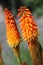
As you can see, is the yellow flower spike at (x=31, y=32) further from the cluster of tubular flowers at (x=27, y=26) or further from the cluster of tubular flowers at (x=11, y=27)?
the cluster of tubular flowers at (x=11, y=27)

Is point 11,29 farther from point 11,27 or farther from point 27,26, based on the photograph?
point 27,26

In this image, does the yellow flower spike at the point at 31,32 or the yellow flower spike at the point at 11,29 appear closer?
the yellow flower spike at the point at 31,32

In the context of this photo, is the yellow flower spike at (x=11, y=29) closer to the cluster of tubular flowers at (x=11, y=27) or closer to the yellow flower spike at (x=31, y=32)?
the cluster of tubular flowers at (x=11, y=27)

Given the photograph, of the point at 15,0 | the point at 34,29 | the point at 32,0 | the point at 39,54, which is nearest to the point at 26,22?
the point at 34,29

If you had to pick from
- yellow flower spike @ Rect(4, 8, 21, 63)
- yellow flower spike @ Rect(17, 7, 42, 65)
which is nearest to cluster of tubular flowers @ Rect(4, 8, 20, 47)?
yellow flower spike @ Rect(4, 8, 21, 63)

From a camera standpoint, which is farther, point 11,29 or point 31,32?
point 11,29

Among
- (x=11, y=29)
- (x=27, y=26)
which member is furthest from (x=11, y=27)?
(x=27, y=26)

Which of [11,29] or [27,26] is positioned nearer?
[27,26]

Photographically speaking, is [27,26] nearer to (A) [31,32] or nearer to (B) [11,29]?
(A) [31,32]

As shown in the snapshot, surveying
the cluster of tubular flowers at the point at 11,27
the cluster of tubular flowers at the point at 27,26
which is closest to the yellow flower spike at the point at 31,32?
the cluster of tubular flowers at the point at 27,26

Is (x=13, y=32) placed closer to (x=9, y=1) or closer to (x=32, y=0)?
(x=32, y=0)

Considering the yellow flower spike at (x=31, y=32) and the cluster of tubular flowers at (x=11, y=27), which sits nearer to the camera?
the yellow flower spike at (x=31, y=32)

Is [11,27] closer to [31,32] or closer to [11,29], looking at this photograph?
[11,29]
